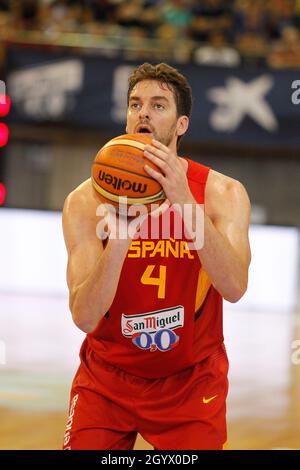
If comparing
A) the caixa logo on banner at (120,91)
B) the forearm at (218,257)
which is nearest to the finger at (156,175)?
the forearm at (218,257)

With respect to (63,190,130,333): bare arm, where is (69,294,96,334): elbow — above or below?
below

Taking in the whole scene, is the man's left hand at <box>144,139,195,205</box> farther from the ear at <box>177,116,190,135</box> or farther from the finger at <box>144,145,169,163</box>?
the ear at <box>177,116,190,135</box>

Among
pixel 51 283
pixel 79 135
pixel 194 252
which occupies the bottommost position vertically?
pixel 51 283

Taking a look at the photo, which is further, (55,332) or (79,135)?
(79,135)

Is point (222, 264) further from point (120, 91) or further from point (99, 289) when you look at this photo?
point (120, 91)

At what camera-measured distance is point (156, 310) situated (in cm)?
367

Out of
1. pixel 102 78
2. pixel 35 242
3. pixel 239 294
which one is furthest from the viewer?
pixel 102 78

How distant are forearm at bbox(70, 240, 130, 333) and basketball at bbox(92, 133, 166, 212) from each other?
0.20m

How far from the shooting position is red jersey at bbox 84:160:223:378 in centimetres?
368

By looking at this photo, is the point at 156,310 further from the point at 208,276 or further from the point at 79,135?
the point at 79,135

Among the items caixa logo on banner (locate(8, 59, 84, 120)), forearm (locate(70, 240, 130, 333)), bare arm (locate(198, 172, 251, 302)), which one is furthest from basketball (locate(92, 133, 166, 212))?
caixa logo on banner (locate(8, 59, 84, 120))

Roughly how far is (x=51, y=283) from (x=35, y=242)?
76 cm

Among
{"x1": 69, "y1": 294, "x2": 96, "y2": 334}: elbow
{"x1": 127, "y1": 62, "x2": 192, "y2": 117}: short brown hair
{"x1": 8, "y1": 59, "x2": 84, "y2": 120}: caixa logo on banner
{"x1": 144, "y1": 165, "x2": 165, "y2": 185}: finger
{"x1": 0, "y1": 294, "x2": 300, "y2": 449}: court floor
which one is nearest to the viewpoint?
{"x1": 144, "y1": 165, "x2": 165, "y2": 185}: finger
